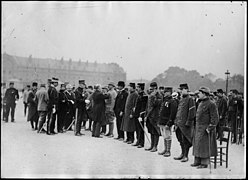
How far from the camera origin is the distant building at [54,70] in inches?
206

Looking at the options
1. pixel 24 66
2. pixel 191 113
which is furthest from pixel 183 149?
pixel 24 66

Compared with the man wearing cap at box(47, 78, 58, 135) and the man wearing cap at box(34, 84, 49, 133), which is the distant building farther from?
the man wearing cap at box(34, 84, 49, 133)

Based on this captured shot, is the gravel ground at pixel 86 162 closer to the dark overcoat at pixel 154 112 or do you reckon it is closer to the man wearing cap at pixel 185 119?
the man wearing cap at pixel 185 119

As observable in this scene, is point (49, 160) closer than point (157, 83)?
Yes

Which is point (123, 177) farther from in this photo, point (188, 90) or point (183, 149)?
point (188, 90)

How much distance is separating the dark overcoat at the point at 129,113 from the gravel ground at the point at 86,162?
0.95 metres

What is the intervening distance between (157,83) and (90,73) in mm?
1297

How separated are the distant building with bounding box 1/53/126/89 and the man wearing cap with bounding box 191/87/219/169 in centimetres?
149

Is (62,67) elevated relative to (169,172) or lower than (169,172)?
elevated

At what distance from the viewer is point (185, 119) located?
588 centimetres

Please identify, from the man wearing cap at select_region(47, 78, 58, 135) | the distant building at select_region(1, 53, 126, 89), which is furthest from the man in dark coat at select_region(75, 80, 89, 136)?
the distant building at select_region(1, 53, 126, 89)

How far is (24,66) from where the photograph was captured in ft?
17.9

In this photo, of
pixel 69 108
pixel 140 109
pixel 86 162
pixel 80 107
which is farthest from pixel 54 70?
pixel 80 107

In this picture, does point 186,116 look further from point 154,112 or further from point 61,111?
point 61,111
